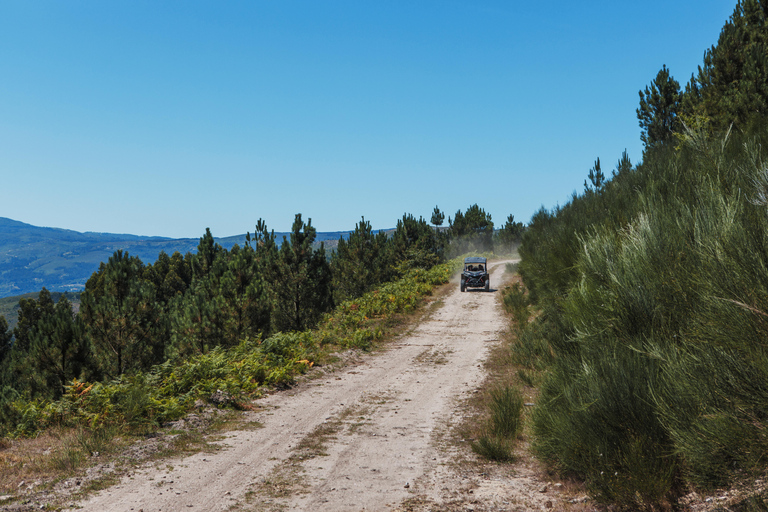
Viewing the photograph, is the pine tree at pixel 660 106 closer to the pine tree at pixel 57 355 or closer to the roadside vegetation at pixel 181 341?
the roadside vegetation at pixel 181 341

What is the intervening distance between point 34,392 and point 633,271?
70.5 feet

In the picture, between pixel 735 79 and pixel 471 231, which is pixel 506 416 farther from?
pixel 471 231

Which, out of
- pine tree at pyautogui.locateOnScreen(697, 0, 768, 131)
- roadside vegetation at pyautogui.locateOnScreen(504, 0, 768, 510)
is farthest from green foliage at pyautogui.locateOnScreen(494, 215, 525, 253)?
roadside vegetation at pyautogui.locateOnScreen(504, 0, 768, 510)

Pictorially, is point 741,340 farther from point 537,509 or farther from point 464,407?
point 464,407

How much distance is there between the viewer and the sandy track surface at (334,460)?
4953 mm

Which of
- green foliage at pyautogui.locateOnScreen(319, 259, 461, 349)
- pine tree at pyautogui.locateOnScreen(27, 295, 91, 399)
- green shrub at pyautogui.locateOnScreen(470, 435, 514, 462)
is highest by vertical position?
green foliage at pyautogui.locateOnScreen(319, 259, 461, 349)

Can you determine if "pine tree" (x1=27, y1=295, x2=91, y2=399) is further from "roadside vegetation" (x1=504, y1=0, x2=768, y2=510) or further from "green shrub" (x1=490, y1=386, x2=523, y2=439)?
"roadside vegetation" (x1=504, y1=0, x2=768, y2=510)

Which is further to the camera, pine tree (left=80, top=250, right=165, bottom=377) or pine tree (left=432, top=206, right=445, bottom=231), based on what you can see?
pine tree (left=432, top=206, right=445, bottom=231)

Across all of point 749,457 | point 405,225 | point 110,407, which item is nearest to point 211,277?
point 110,407

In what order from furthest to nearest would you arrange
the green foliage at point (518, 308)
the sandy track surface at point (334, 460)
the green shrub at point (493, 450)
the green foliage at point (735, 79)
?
1. the green foliage at point (518, 308)
2. the green foliage at point (735, 79)
3. the green shrub at point (493, 450)
4. the sandy track surface at point (334, 460)

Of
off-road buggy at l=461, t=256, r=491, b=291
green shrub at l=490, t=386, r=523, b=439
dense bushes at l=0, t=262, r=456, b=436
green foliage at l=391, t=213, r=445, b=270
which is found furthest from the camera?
green foliage at l=391, t=213, r=445, b=270

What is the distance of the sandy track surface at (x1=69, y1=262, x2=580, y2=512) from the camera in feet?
16.3

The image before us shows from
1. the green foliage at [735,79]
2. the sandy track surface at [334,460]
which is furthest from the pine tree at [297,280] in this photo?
the green foliage at [735,79]

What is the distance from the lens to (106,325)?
18516 millimetres
